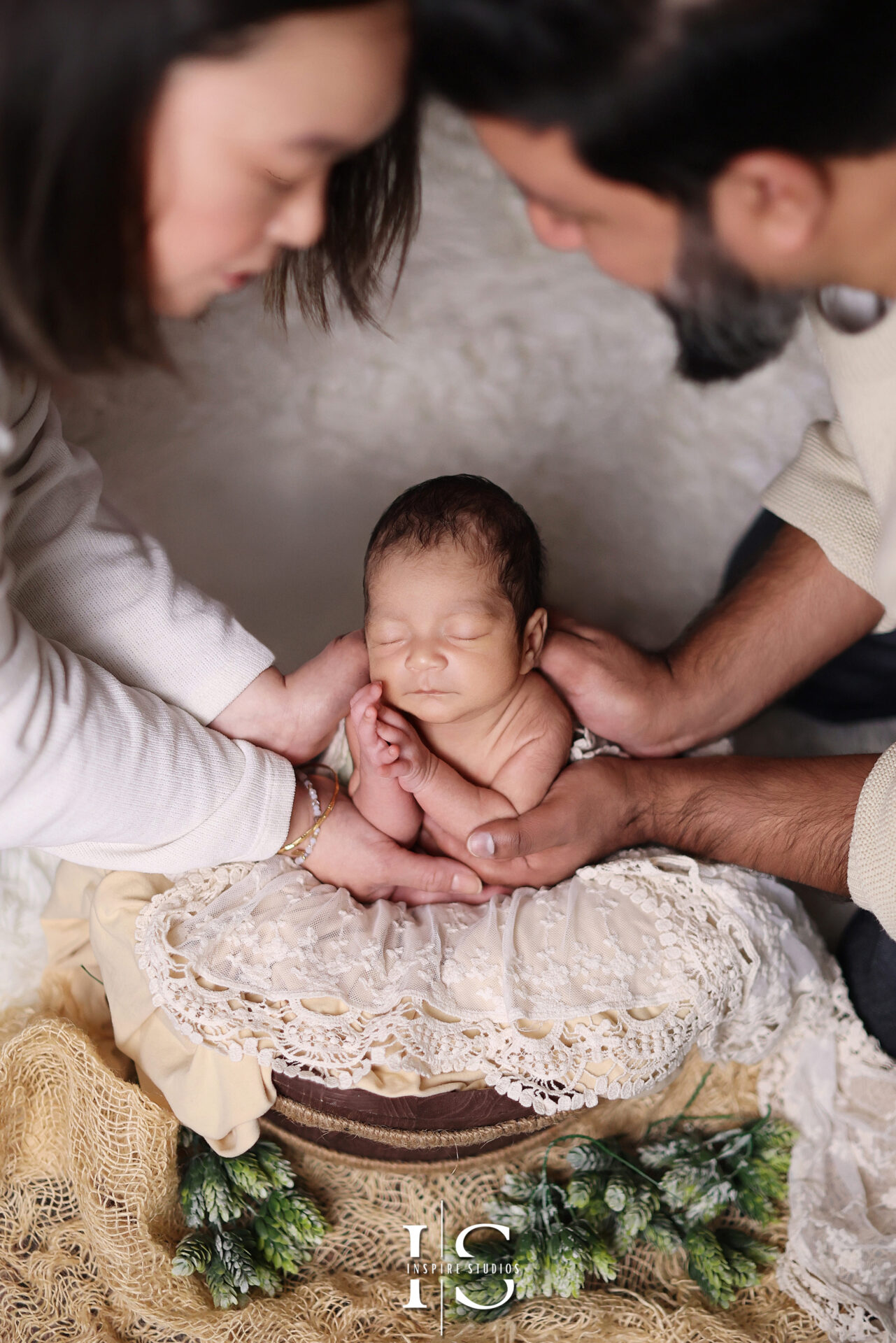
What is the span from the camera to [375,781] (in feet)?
3.70

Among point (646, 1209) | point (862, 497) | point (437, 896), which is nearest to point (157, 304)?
point (437, 896)

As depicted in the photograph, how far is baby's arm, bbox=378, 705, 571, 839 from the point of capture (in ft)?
3.60

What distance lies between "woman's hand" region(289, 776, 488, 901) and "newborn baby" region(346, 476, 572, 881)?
0.03 m

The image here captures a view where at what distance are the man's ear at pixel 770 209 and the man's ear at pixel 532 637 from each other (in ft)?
1.91

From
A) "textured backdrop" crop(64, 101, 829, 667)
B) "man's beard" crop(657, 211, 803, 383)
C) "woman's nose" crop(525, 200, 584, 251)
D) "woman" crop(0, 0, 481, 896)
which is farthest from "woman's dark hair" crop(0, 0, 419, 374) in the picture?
"textured backdrop" crop(64, 101, 829, 667)

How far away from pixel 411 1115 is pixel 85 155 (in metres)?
0.89

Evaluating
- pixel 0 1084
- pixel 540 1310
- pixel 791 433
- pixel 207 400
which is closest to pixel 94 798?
pixel 0 1084

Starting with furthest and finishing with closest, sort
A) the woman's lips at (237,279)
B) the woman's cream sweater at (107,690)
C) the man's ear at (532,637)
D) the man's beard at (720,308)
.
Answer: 1. the man's ear at (532,637)
2. the woman's cream sweater at (107,690)
3. the woman's lips at (237,279)
4. the man's beard at (720,308)

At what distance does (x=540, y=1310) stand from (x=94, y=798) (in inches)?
29.6

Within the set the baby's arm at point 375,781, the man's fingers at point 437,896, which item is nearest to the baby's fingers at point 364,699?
the baby's arm at point 375,781

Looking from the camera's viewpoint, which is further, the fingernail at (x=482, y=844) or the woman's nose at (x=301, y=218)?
the fingernail at (x=482, y=844)

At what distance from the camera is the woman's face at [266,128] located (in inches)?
22.0

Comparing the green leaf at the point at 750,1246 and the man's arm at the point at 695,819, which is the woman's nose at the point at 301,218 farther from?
the green leaf at the point at 750,1246

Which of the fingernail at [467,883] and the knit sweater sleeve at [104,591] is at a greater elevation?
the knit sweater sleeve at [104,591]
